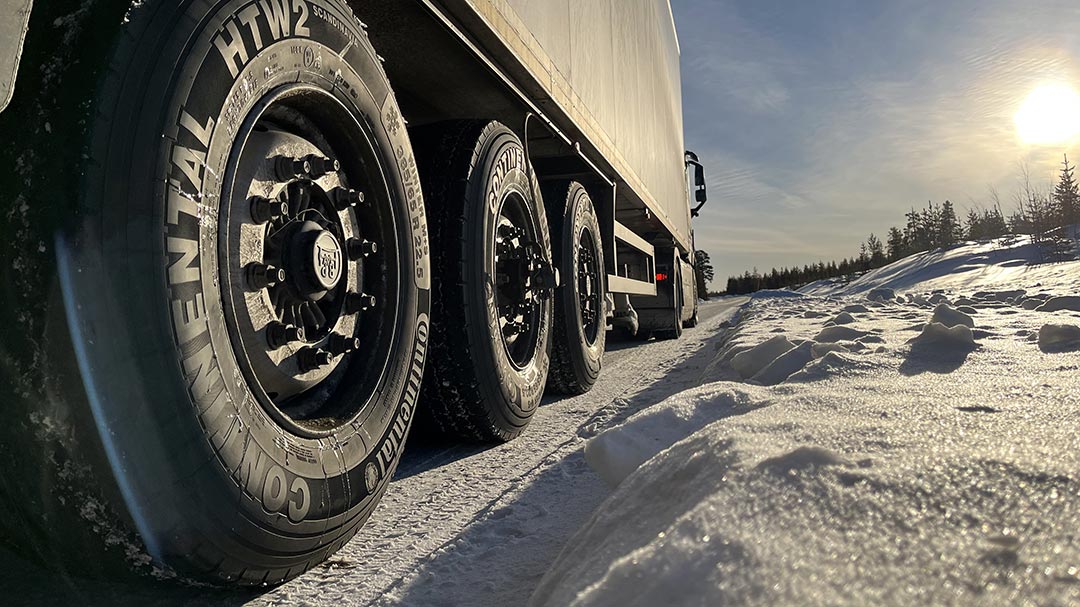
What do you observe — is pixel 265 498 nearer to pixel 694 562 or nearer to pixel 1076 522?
pixel 694 562

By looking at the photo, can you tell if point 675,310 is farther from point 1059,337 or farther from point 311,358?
point 311,358

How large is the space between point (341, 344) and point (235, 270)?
0.35 m

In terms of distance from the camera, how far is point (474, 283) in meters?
2.34

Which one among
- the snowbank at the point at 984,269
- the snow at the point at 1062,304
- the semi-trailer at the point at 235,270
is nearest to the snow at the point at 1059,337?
the semi-trailer at the point at 235,270

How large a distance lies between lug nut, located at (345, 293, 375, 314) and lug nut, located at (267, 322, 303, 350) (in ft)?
0.71

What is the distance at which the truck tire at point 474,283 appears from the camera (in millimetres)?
2297

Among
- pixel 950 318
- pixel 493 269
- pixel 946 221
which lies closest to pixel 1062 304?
pixel 950 318

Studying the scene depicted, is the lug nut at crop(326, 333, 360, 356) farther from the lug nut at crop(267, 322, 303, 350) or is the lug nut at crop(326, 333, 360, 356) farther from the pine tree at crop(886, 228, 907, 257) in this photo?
the pine tree at crop(886, 228, 907, 257)


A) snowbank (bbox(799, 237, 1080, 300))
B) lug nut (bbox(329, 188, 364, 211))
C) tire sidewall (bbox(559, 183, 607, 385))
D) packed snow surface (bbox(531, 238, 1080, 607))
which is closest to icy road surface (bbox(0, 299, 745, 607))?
packed snow surface (bbox(531, 238, 1080, 607))

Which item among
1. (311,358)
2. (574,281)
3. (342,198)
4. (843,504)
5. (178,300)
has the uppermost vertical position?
(342,198)

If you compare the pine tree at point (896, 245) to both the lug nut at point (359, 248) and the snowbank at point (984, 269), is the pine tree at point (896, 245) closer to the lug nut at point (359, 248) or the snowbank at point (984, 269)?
the snowbank at point (984, 269)

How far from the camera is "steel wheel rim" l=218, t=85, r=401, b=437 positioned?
1.35 metres

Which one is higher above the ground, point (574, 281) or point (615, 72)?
point (615, 72)

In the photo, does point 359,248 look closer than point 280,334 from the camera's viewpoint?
No
